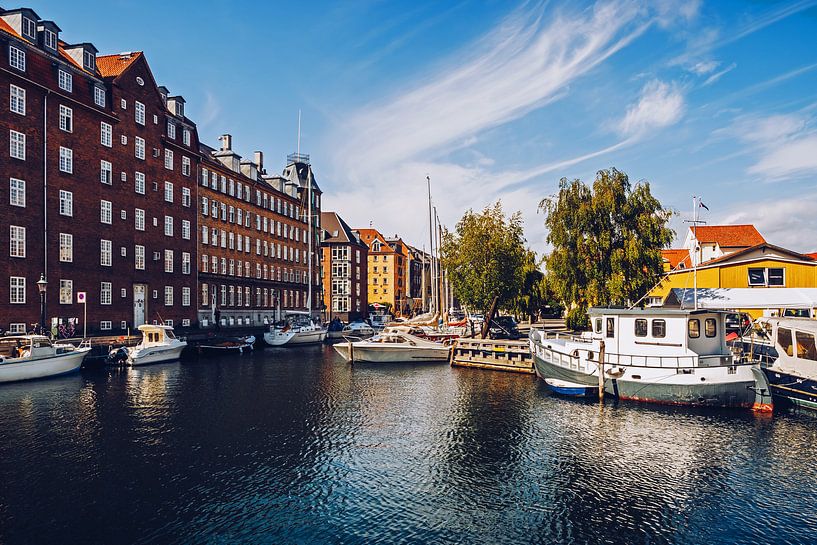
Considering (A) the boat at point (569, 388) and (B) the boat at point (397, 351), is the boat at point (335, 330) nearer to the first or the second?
(B) the boat at point (397, 351)

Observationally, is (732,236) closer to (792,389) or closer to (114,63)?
(792,389)

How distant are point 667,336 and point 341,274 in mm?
87690

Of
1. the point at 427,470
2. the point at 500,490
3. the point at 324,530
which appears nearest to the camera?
the point at 324,530

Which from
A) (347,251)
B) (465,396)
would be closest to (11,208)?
(465,396)

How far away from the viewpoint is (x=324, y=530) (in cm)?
1330

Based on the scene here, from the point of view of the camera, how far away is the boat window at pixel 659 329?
2819 centimetres

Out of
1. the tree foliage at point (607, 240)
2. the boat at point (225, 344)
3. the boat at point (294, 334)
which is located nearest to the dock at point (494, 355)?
the tree foliage at point (607, 240)

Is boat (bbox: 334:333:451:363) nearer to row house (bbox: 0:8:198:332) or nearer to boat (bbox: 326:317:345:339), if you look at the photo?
row house (bbox: 0:8:198:332)

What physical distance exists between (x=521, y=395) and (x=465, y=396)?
3127 millimetres

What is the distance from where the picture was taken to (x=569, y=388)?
96.1 ft

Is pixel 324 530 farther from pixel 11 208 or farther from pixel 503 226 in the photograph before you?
pixel 11 208

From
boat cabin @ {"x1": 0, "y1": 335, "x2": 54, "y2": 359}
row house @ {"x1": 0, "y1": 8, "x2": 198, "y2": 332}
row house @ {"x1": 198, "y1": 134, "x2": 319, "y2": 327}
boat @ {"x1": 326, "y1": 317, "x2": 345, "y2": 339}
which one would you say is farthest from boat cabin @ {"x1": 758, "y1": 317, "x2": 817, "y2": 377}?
row house @ {"x1": 198, "y1": 134, "x2": 319, "y2": 327}

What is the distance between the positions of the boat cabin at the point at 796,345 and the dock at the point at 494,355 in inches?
592

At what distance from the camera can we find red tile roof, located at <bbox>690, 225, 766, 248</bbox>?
72625mm
